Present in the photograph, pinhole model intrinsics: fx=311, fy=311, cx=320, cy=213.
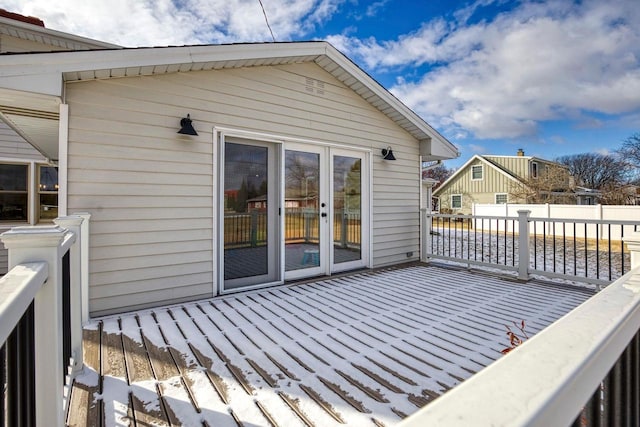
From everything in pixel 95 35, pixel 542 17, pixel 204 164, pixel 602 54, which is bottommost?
pixel 204 164

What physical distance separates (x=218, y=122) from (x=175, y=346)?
265 centimetres

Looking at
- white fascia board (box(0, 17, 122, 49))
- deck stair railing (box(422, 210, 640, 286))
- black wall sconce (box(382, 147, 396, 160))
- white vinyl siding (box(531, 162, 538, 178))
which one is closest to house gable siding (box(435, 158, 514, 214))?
white vinyl siding (box(531, 162, 538, 178))

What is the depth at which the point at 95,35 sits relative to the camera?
6168 millimetres

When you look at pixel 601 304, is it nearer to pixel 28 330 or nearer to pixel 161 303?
pixel 28 330

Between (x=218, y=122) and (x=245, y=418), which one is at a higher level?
(x=218, y=122)

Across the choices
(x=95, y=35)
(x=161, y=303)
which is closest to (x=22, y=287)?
(x=161, y=303)

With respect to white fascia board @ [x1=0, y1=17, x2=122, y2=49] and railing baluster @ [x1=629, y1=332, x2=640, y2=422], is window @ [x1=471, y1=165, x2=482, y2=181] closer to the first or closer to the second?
white fascia board @ [x1=0, y1=17, x2=122, y2=49]

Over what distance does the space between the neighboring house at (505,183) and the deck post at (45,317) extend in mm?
20137

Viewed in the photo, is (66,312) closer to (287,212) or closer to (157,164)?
(157,164)

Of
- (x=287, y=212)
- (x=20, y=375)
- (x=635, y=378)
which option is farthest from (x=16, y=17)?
(x=635, y=378)

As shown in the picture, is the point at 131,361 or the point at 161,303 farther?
the point at 161,303

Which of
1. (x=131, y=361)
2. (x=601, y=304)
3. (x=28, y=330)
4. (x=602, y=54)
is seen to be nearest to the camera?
(x=601, y=304)

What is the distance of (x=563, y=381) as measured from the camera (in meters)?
0.48

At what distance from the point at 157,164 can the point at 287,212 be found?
5.90 ft
